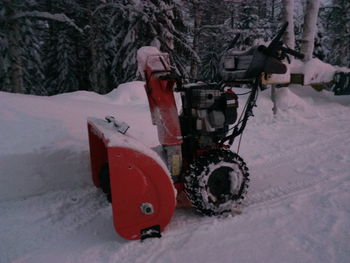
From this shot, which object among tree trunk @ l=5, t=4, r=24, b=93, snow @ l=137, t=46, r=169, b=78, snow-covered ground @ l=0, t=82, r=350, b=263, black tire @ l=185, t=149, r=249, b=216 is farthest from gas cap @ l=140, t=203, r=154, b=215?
tree trunk @ l=5, t=4, r=24, b=93

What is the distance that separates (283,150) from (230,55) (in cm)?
265

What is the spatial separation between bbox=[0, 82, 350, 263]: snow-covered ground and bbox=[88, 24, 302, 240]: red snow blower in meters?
0.24

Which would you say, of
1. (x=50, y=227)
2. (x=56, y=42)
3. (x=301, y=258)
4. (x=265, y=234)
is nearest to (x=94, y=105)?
(x=50, y=227)

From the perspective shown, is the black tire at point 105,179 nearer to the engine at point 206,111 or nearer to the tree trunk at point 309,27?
the engine at point 206,111

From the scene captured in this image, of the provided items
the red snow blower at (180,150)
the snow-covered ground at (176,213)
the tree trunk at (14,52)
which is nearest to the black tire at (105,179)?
the snow-covered ground at (176,213)

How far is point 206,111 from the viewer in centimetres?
319

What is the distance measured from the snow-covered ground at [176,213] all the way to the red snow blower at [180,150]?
243 mm

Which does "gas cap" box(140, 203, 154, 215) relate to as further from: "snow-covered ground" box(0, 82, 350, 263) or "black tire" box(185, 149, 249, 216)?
"black tire" box(185, 149, 249, 216)

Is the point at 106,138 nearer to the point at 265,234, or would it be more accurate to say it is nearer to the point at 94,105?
the point at 265,234

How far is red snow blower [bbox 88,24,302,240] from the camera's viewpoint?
8.73ft

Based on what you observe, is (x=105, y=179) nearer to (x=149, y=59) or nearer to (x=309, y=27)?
(x=149, y=59)

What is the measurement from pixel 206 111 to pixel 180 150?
49 centimetres

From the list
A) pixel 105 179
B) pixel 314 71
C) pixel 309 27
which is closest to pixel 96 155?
pixel 105 179

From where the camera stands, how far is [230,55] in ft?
11.0
